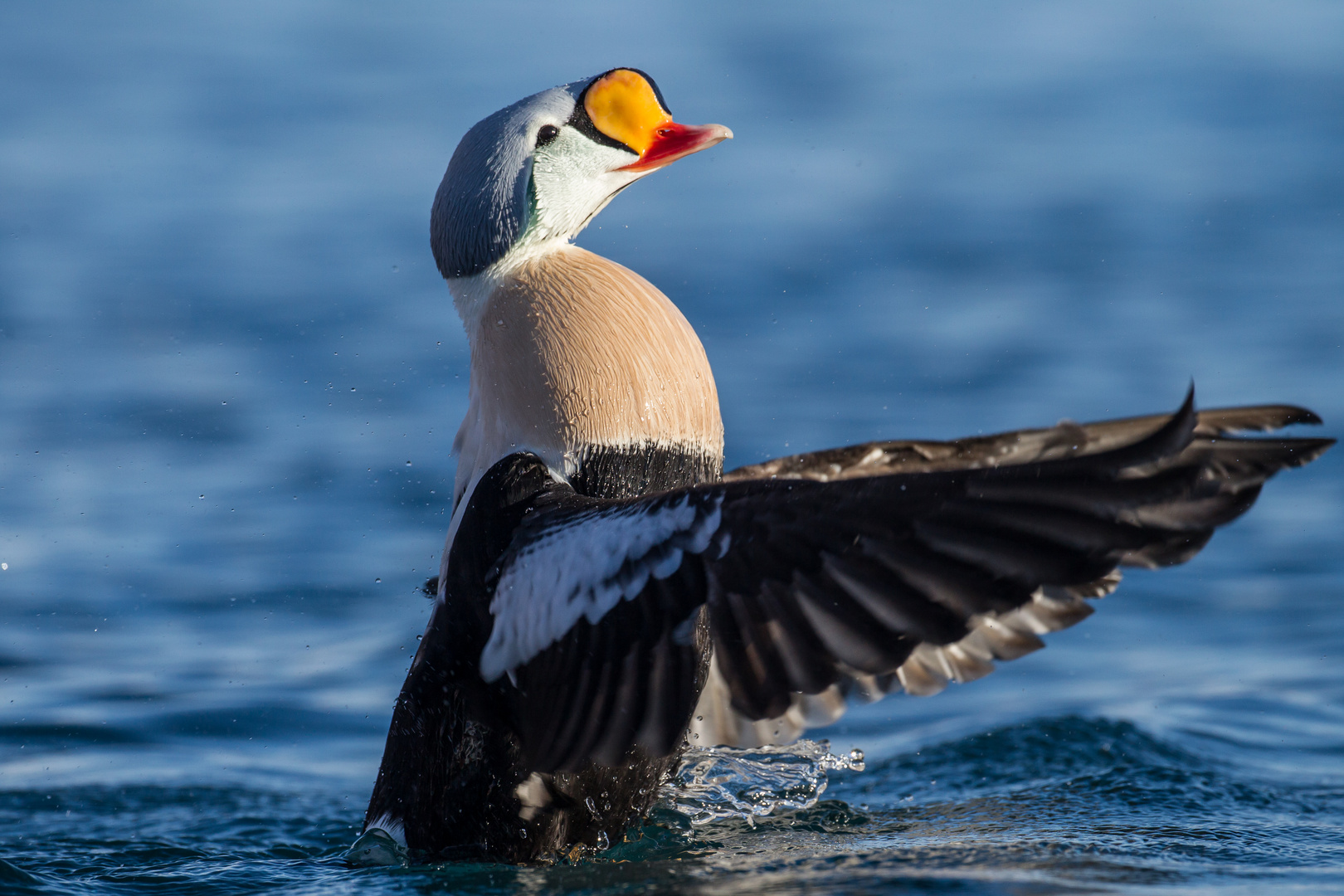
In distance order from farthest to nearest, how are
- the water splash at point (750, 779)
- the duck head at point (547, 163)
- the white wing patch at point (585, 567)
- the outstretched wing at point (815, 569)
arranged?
the water splash at point (750, 779)
the duck head at point (547, 163)
the white wing patch at point (585, 567)
the outstretched wing at point (815, 569)

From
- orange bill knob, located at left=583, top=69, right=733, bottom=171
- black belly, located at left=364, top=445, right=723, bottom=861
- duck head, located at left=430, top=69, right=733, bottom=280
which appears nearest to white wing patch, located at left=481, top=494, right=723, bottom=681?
black belly, located at left=364, top=445, right=723, bottom=861

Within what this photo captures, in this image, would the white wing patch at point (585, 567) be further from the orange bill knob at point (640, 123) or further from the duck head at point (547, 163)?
the orange bill knob at point (640, 123)

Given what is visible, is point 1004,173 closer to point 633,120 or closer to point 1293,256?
point 1293,256

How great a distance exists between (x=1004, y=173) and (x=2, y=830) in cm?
821

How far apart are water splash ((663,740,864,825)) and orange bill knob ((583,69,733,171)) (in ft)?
5.01

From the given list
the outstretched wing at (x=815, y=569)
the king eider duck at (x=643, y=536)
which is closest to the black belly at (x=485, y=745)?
the king eider duck at (x=643, y=536)

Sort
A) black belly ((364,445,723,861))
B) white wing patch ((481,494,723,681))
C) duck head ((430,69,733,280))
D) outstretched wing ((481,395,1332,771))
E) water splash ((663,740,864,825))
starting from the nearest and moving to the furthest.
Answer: outstretched wing ((481,395,1332,771)) → white wing patch ((481,494,723,681)) → black belly ((364,445,723,861)) → duck head ((430,69,733,280)) → water splash ((663,740,864,825))

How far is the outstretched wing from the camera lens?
265cm

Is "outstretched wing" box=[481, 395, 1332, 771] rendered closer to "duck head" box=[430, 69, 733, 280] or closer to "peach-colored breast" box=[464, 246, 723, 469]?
"peach-colored breast" box=[464, 246, 723, 469]

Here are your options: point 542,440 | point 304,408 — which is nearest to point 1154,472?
point 542,440

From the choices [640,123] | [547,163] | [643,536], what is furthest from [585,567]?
[640,123]

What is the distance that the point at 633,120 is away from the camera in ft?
12.6

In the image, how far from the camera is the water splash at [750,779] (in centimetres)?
409

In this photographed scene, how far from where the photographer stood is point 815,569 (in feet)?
9.32
